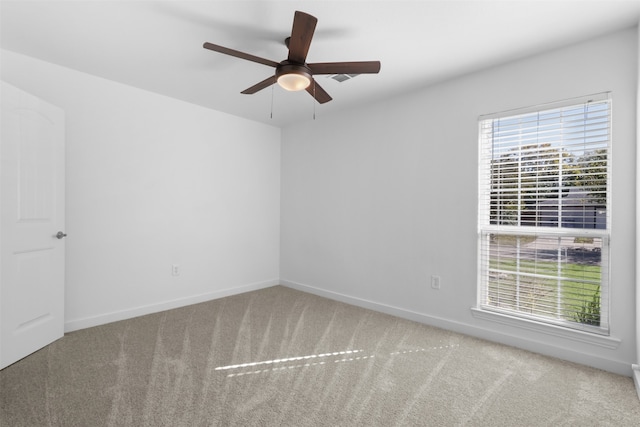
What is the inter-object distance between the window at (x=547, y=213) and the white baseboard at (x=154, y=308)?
2.97 meters

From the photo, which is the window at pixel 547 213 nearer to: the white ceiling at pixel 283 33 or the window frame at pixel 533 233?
the window frame at pixel 533 233

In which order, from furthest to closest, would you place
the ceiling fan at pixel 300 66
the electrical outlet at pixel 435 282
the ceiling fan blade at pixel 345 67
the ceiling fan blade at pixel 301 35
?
the electrical outlet at pixel 435 282
the ceiling fan blade at pixel 345 67
the ceiling fan at pixel 300 66
the ceiling fan blade at pixel 301 35

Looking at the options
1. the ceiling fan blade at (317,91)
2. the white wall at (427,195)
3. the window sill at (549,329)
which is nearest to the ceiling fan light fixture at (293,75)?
the ceiling fan blade at (317,91)

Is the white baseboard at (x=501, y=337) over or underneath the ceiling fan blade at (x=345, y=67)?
underneath

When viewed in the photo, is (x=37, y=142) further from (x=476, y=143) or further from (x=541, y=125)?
(x=541, y=125)

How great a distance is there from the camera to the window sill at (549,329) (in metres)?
2.38

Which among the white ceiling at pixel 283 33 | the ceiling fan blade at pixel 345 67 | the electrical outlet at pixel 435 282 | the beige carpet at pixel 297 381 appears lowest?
the beige carpet at pixel 297 381

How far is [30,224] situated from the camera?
2586mm

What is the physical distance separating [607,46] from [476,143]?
3.57 ft

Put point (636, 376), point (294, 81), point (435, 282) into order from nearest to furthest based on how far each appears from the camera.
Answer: point (636, 376), point (294, 81), point (435, 282)

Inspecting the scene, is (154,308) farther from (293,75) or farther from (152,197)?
(293,75)

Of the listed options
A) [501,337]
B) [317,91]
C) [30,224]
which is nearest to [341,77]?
[317,91]

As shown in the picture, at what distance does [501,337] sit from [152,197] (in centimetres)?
382

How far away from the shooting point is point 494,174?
118 inches
